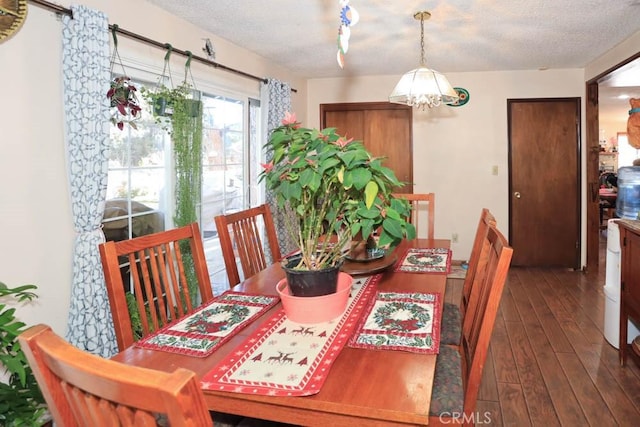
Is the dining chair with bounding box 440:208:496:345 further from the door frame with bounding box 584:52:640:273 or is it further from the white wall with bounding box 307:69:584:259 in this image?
the door frame with bounding box 584:52:640:273

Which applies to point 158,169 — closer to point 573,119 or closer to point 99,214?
point 99,214

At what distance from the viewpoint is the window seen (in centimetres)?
269

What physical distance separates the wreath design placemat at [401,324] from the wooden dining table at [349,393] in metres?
0.04

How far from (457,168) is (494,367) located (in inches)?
117

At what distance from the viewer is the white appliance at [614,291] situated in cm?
284

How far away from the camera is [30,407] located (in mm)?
1430

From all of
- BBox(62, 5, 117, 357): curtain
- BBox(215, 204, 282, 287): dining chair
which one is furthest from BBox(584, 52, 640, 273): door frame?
BBox(62, 5, 117, 357): curtain

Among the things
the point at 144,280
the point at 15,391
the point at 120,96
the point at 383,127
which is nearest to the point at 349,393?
the point at 144,280

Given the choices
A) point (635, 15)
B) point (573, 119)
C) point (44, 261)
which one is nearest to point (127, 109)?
point (44, 261)

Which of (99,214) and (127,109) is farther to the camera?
(127,109)

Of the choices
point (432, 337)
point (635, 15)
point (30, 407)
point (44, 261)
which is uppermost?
point (635, 15)

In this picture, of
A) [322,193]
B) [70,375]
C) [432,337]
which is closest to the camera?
[70,375]

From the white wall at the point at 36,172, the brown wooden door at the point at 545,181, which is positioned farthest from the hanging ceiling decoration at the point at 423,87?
the brown wooden door at the point at 545,181

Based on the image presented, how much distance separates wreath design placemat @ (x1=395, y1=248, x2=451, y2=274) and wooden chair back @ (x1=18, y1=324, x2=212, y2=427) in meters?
1.59
